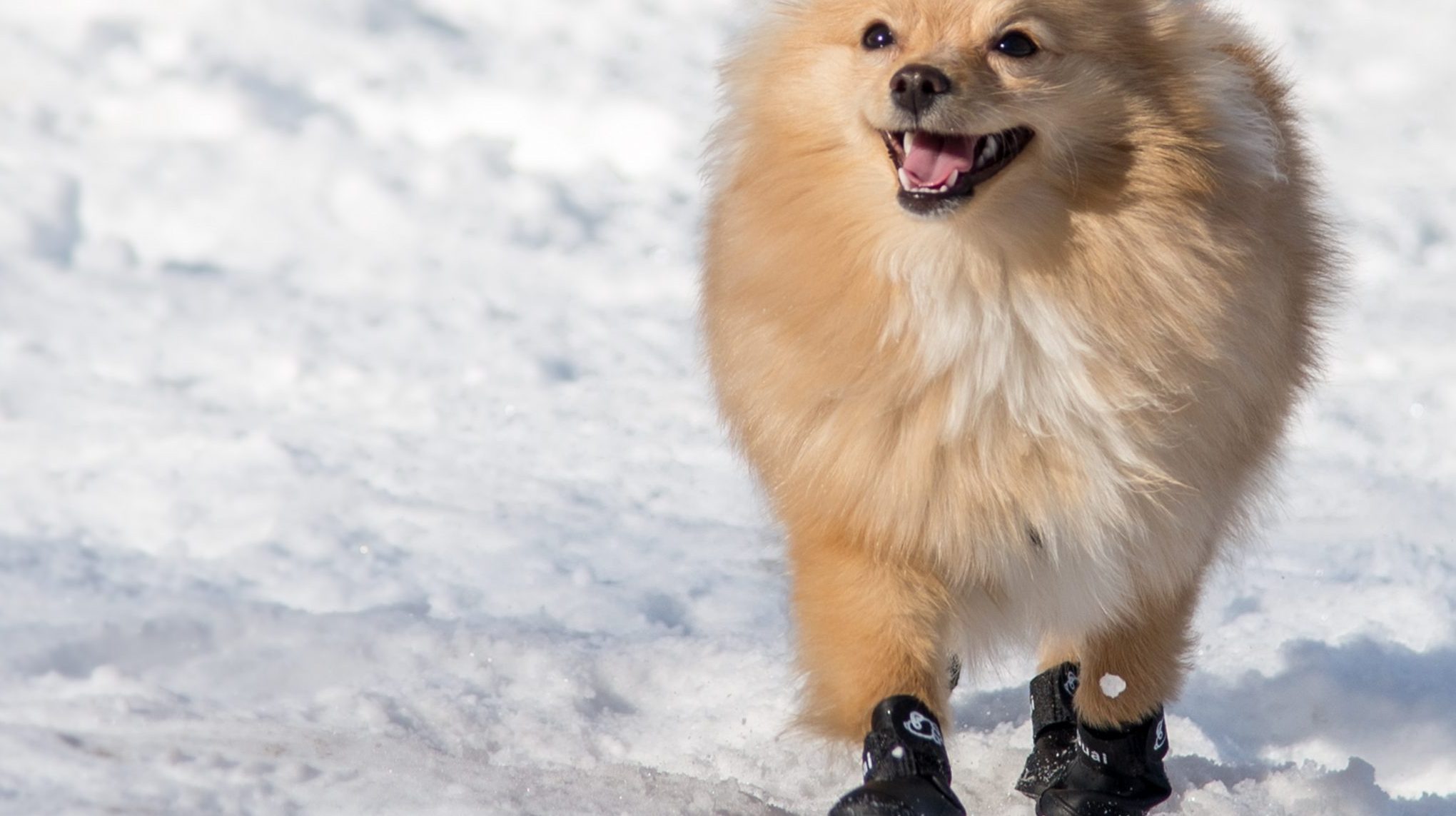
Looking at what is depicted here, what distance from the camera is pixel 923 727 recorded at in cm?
267

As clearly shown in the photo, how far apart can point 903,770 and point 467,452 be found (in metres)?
2.85

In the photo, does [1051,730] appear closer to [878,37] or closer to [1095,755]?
[1095,755]

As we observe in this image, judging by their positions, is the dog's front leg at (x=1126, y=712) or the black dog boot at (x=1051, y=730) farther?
the black dog boot at (x=1051, y=730)

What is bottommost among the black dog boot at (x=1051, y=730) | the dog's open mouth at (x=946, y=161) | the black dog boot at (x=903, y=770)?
the black dog boot at (x=1051, y=730)

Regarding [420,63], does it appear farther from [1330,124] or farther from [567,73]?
[1330,124]

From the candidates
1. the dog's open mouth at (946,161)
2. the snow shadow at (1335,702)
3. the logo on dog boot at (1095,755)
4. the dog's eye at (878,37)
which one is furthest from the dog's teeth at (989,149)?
the snow shadow at (1335,702)

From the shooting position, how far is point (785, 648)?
153 inches

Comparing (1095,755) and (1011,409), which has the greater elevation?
(1011,409)

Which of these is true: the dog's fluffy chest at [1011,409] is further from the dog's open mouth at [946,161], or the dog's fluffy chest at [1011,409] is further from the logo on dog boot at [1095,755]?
the logo on dog boot at [1095,755]

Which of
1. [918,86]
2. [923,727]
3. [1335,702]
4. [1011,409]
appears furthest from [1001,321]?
[1335,702]

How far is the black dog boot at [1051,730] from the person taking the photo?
3.27 metres

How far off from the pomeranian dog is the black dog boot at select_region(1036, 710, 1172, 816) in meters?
0.29

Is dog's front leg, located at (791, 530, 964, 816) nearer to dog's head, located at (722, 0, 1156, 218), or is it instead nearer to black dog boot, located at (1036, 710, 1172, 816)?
black dog boot, located at (1036, 710, 1172, 816)

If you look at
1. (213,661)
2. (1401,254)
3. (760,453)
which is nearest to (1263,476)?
(760,453)
